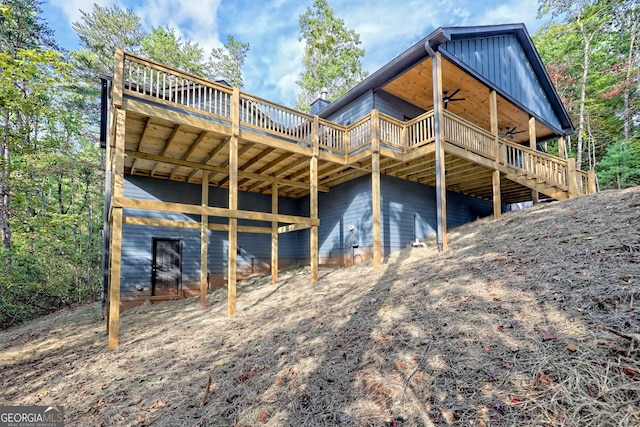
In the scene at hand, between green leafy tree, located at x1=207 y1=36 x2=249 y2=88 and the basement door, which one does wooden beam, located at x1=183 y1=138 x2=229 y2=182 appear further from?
green leafy tree, located at x1=207 y1=36 x2=249 y2=88

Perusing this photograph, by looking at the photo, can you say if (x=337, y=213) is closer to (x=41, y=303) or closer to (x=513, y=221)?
(x=513, y=221)

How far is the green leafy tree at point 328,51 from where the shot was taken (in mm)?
24562

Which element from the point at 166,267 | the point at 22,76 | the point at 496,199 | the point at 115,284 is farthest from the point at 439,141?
the point at 22,76

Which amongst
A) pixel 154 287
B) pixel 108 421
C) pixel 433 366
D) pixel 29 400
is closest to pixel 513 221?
pixel 433 366

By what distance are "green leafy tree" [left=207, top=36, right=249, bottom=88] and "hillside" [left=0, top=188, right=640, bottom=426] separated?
945 inches

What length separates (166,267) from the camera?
33.6 feet

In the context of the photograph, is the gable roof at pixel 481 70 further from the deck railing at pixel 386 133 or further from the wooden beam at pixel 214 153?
the wooden beam at pixel 214 153

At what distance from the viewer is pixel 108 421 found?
3.25m

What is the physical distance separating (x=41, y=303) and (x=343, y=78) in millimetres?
23592

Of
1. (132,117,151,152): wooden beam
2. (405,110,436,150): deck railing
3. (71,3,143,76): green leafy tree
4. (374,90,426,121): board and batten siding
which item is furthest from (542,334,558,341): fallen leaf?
(71,3,143,76): green leafy tree

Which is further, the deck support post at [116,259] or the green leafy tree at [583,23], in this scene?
the green leafy tree at [583,23]

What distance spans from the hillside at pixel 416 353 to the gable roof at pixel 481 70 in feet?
17.8

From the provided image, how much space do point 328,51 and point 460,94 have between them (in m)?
17.5

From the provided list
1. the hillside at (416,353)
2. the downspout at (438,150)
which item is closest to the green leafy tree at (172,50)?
the downspout at (438,150)
